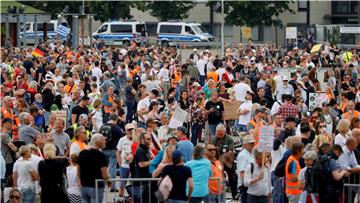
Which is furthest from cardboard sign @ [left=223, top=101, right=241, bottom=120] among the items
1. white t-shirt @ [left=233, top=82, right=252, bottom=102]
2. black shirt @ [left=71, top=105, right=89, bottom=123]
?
black shirt @ [left=71, top=105, right=89, bottom=123]

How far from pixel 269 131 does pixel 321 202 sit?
55.2 inches

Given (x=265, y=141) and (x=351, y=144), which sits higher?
(x=265, y=141)

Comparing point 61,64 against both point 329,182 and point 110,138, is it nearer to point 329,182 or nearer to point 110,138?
point 110,138

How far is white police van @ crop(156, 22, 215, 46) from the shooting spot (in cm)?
8038

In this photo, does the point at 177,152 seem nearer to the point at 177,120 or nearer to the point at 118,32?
the point at 177,120

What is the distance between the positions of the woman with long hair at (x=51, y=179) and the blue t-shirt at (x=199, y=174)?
1835 mm

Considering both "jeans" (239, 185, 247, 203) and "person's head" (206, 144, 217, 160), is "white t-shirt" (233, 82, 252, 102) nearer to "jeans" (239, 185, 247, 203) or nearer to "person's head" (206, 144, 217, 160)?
"jeans" (239, 185, 247, 203)

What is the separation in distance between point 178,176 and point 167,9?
73.1m

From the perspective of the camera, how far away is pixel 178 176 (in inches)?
653

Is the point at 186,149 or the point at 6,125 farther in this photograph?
the point at 6,125

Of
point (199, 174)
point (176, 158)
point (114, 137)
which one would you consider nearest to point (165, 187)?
point (176, 158)

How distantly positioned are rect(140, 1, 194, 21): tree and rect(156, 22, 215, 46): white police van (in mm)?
7613

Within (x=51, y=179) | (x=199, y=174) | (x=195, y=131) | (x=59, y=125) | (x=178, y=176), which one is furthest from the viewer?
(x=195, y=131)

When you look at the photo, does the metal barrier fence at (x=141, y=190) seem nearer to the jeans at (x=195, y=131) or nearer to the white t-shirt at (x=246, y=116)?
the white t-shirt at (x=246, y=116)
